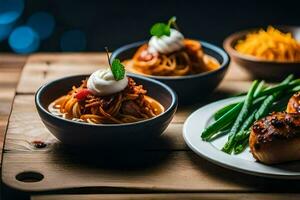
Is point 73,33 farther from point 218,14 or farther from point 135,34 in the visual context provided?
point 218,14

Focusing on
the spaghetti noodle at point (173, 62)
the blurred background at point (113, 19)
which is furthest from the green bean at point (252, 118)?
the blurred background at point (113, 19)

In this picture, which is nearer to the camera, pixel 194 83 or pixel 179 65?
pixel 194 83

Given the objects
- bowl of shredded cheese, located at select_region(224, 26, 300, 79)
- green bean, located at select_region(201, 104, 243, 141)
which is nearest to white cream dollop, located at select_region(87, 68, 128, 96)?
green bean, located at select_region(201, 104, 243, 141)

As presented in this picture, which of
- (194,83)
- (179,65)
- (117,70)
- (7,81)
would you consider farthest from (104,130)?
(7,81)

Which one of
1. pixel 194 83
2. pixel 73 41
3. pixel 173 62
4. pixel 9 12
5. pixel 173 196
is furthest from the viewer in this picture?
pixel 73 41

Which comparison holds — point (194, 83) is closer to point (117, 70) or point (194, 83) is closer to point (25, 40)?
point (117, 70)

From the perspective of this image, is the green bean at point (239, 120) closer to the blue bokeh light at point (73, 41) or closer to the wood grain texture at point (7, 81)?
the wood grain texture at point (7, 81)

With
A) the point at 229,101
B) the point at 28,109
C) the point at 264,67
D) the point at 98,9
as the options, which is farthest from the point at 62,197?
the point at 98,9
